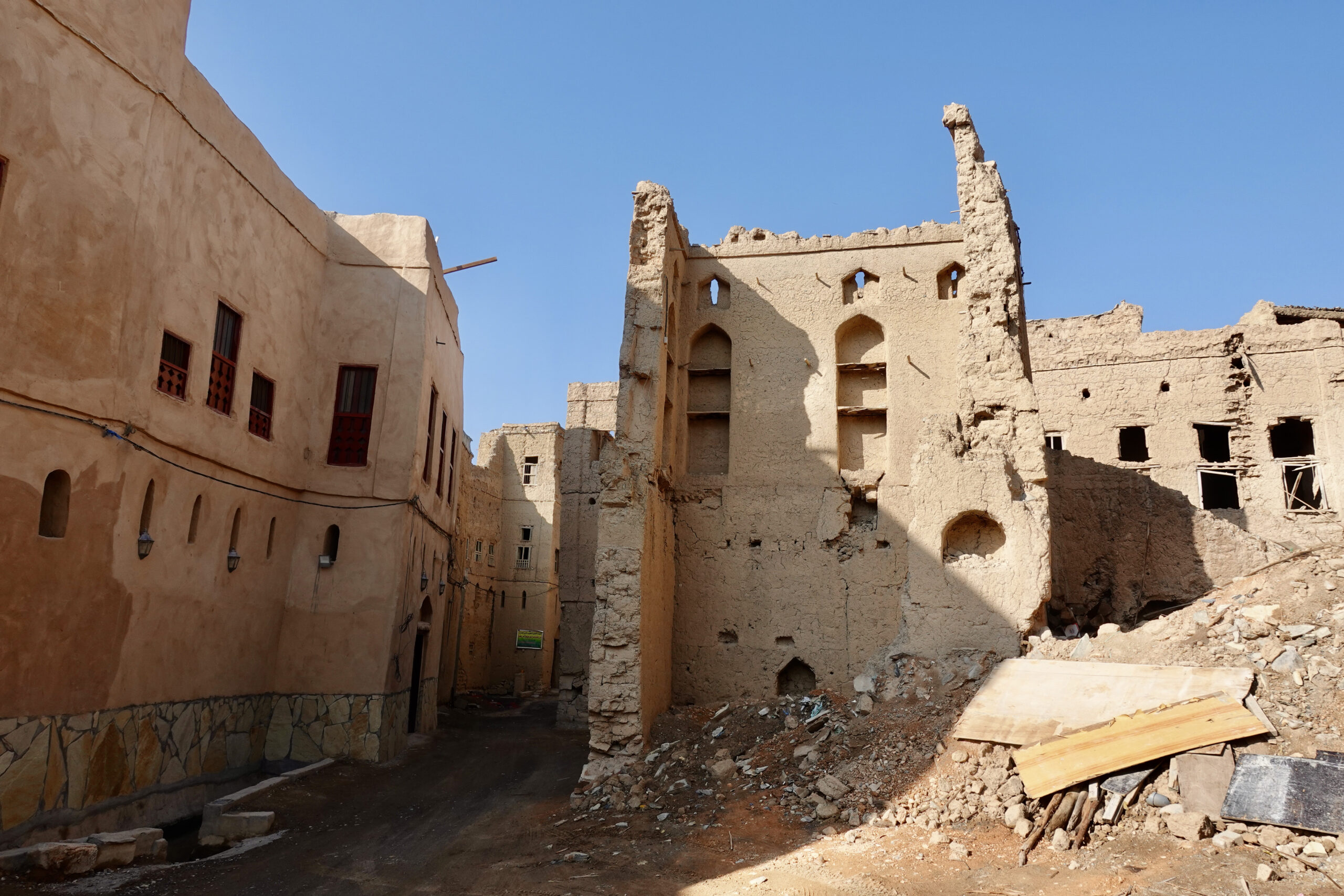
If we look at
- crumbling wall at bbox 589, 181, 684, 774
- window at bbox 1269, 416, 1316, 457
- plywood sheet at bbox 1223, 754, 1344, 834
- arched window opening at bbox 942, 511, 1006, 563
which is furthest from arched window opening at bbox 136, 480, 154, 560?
window at bbox 1269, 416, 1316, 457

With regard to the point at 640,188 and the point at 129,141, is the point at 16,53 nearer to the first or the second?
the point at 129,141

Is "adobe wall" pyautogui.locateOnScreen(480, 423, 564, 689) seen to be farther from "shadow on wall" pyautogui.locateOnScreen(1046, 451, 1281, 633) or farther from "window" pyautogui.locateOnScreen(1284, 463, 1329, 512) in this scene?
"window" pyautogui.locateOnScreen(1284, 463, 1329, 512)

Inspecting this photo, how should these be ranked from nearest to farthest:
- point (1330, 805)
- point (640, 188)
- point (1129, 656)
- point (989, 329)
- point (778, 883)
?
point (1330, 805)
point (778, 883)
point (1129, 656)
point (989, 329)
point (640, 188)

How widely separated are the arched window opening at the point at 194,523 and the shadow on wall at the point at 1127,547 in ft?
46.1

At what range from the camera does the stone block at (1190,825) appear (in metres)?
7.44

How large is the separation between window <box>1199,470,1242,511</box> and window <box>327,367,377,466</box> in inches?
724

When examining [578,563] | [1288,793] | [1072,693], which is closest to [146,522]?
[1072,693]

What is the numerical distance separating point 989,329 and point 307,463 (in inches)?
454

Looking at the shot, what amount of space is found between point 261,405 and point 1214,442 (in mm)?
20738

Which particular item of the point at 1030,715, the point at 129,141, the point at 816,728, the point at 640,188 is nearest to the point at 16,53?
the point at 129,141

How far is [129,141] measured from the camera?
10656mm

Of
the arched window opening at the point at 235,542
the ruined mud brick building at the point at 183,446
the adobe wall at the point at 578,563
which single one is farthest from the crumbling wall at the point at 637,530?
the adobe wall at the point at 578,563

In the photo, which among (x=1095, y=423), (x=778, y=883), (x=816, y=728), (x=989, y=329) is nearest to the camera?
(x=778, y=883)

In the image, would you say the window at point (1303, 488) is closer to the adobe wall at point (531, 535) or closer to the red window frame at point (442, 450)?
the red window frame at point (442, 450)
